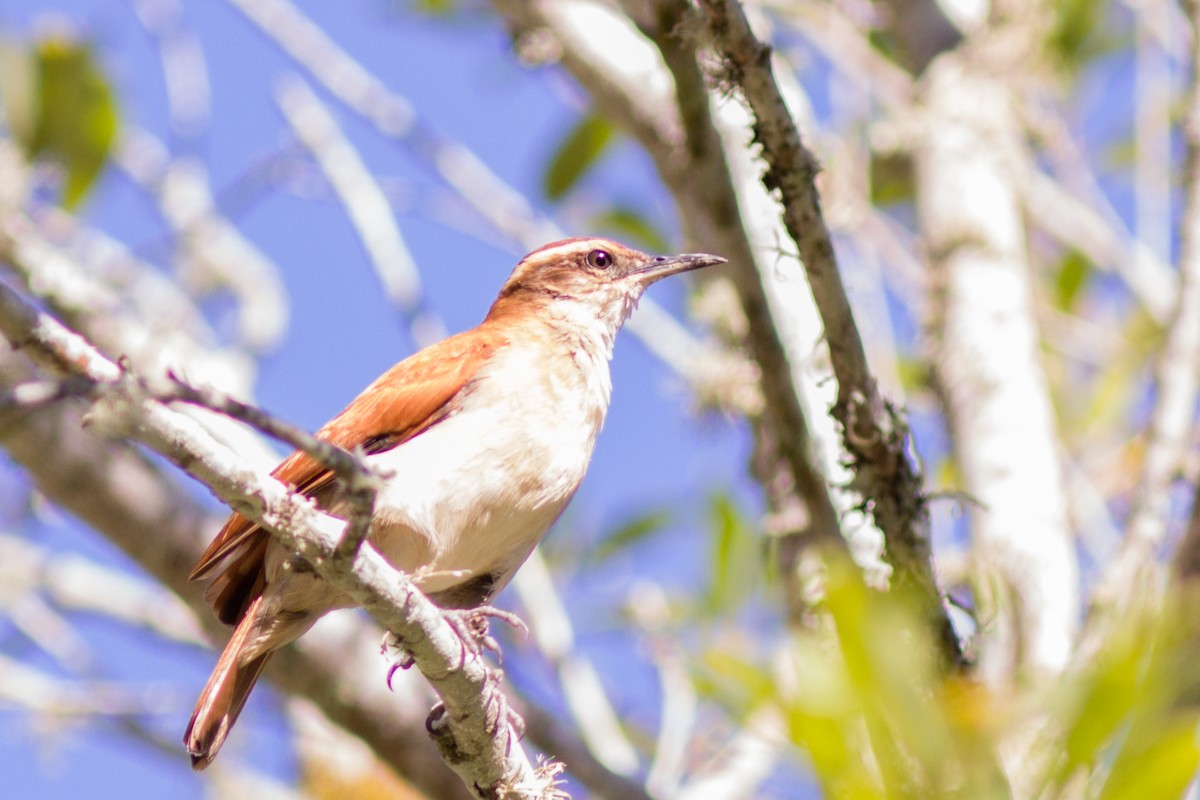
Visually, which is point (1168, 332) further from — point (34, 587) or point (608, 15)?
point (34, 587)

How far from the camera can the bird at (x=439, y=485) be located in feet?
15.0

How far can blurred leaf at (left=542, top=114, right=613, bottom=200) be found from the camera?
9141 mm

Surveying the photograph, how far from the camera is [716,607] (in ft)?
21.9

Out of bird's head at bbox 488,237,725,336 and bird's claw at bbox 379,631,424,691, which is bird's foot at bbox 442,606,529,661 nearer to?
bird's claw at bbox 379,631,424,691

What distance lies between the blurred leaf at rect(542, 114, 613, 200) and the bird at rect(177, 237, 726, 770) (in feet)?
12.8

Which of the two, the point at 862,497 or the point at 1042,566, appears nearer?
the point at 862,497

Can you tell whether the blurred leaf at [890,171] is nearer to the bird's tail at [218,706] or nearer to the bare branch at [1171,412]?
the bare branch at [1171,412]

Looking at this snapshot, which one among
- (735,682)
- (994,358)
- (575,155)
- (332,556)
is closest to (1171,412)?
(994,358)

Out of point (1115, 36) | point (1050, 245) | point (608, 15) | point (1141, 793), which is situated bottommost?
point (1141, 793)

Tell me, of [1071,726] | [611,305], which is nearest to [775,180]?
[1071,726]

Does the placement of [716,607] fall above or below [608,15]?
below

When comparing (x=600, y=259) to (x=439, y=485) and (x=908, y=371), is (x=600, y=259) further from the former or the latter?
(x=908, y=371)

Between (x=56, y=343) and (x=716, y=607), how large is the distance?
4.41m

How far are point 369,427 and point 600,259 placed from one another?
1.80 m
